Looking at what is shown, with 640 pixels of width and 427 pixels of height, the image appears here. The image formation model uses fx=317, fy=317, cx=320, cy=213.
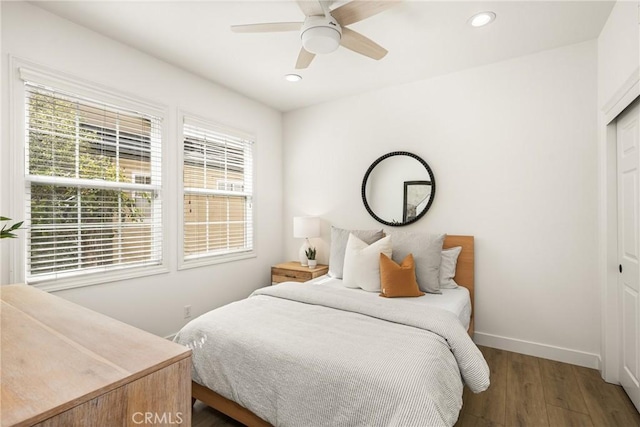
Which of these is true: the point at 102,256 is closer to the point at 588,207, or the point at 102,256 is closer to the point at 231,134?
the point at 231,134

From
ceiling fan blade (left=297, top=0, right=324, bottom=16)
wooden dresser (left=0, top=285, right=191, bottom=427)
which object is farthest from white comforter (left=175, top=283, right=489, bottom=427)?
ceiling fan blade (left=297, top=0, right=324, bottom=16)

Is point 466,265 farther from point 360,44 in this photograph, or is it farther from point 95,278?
point 95,278

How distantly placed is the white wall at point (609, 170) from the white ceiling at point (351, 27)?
211 millimetres

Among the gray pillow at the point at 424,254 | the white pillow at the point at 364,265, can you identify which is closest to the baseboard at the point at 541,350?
the gray pillow at the point at 424,254

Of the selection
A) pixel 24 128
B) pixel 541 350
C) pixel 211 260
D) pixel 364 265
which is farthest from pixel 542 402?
pixel 24 128

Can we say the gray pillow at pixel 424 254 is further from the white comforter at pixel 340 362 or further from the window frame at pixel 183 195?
the window frame at pixel 183 195

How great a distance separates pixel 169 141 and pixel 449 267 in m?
2.87

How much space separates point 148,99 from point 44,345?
8.33 ft

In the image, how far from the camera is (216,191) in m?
3.48

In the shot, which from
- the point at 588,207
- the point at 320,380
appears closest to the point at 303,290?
the point at 320,380

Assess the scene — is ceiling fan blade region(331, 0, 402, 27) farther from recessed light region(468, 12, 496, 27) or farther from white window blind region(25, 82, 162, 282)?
white window blind region(25, 82, 162, 282)

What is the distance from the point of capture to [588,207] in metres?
2.58

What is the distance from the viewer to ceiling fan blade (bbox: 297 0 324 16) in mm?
1789

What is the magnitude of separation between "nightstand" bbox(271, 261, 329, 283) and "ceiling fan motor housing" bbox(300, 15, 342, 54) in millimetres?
2341
